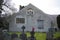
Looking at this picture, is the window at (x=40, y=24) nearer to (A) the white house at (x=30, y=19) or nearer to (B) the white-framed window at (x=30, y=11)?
(A) the white house at (x=30, y=19)

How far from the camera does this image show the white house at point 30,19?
103 ft

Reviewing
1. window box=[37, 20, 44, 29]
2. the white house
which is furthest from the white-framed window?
window box=[37, 20, 44, 29]

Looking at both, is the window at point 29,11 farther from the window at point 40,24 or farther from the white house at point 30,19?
the window at point 40,24

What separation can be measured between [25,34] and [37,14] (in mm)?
A: 9191

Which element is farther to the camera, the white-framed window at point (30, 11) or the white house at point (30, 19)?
the white-framed window at point (30, 11)

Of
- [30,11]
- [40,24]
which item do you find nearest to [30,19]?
[30,11]

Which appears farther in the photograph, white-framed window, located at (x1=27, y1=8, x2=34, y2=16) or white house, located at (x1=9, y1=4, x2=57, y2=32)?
white-framed window, located at (x1=27, y1=8, x2=34, y2=16)

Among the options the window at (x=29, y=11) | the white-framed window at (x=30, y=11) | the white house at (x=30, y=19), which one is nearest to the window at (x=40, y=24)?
the white house at (x=30, y=19)

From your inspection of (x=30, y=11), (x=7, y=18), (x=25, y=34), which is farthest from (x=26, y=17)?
(x=25, y=34)

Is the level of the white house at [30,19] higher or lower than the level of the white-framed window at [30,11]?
lower

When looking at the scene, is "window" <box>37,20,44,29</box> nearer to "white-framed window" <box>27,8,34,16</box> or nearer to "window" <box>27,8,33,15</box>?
"white-framed window" <box>27,8,34,16</box>

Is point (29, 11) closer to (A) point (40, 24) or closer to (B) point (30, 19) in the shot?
(B) point (30, 19)

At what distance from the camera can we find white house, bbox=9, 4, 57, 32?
103ft

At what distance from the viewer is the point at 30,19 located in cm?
3173
